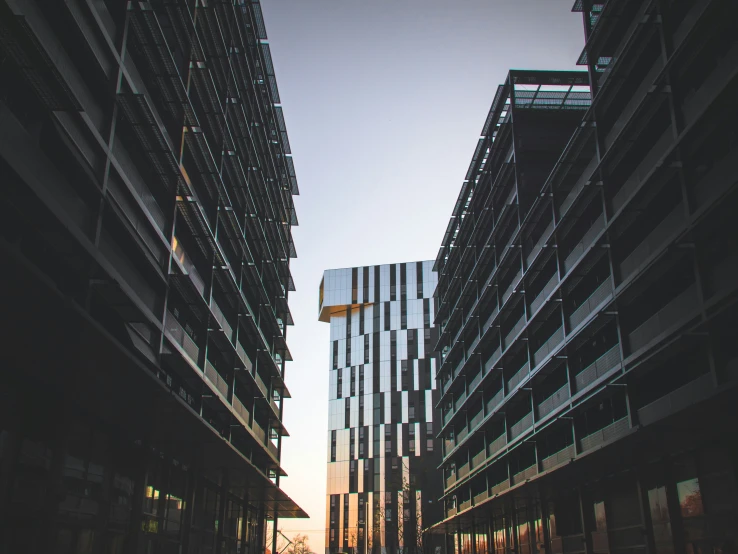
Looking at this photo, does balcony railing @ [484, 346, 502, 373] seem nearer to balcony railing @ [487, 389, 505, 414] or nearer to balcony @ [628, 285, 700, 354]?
balcony railing @ [487, 389, 505, 414]

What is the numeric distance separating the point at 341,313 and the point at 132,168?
81566mm

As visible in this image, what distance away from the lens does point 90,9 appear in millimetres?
22109

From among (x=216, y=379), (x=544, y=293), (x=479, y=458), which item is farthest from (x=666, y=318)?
(x=479, y=458)

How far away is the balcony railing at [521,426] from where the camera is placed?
44312 mm

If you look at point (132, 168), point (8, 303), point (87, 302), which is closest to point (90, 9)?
point (132, 168)

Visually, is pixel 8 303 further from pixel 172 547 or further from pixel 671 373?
pixel 671 373

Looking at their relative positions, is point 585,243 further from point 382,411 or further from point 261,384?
point 382,411

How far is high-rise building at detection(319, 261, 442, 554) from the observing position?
92062 millimetres

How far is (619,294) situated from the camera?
1211 inches

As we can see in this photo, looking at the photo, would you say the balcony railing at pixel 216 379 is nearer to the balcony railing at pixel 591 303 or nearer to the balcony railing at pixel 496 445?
the balcony railing at pixel 591 303

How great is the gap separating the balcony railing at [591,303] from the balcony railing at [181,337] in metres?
19.2

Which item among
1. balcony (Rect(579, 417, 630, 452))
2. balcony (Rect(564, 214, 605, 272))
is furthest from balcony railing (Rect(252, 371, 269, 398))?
balcony (Rect(579, 417, 630, 452))

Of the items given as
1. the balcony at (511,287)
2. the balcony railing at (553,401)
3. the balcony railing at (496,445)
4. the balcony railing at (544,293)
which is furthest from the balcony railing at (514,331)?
the balcony railing at (496,445)

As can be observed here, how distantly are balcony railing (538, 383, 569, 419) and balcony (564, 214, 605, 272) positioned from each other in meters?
6.51
